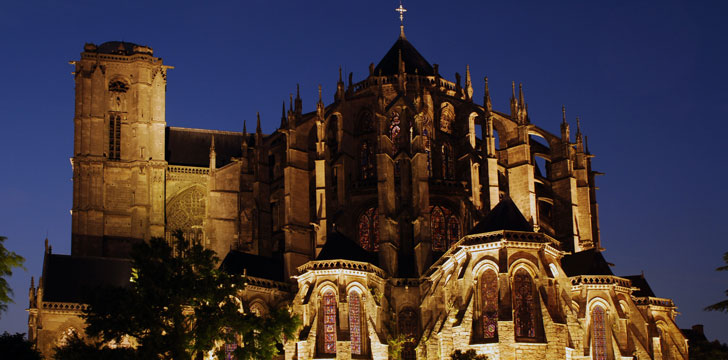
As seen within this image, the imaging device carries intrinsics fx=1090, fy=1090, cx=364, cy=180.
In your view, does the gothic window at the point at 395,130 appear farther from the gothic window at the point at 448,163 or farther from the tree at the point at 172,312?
the tree at the point at 172,312

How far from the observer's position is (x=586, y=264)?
51.1m

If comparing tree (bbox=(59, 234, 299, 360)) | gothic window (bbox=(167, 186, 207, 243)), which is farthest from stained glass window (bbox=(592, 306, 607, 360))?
gothic window (bbox=(167, 186, 207, 243))

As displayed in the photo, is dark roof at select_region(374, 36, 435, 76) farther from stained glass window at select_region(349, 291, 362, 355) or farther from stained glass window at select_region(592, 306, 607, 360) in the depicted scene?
stained glass window at select_region(592, 306, 607, 360)

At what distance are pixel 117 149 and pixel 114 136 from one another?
2.82ft

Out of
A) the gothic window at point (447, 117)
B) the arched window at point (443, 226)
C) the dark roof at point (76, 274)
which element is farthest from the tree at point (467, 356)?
the dark roof at point (76, 274)

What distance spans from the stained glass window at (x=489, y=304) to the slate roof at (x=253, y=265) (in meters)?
11.8

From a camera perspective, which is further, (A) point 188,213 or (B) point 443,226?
(A) point 188,213

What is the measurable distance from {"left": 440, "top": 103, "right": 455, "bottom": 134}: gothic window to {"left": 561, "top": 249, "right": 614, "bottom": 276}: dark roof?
12.3m

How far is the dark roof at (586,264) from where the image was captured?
50.4 meters

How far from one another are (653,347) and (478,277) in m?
10.0

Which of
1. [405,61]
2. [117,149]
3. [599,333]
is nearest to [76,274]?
[117,149]

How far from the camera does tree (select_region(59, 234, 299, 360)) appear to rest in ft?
130

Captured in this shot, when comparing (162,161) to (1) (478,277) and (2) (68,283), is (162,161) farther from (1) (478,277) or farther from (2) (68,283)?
(1) (478,277)

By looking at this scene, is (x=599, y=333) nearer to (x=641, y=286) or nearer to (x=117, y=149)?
(x=641, y=286)
